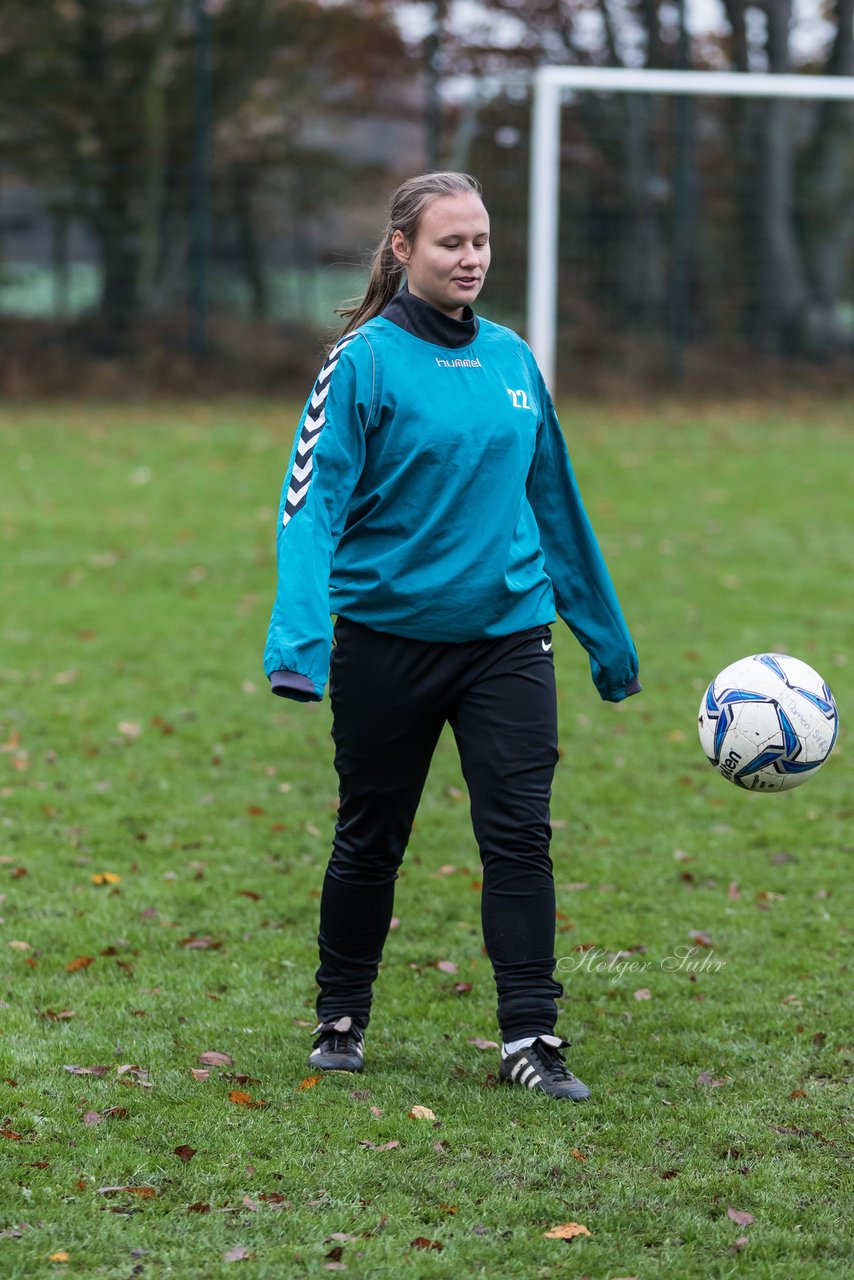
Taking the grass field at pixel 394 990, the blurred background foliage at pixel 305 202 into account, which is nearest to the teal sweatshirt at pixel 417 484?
the grass field at pixel 394 990

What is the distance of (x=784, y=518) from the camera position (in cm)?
1403

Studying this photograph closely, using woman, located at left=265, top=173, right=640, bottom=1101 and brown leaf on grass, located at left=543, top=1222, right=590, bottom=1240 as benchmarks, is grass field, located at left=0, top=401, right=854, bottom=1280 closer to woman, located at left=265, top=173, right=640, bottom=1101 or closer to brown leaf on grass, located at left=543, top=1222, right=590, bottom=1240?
brown leaf on grass, located at left=543, top=1222, right=590, bottom=1240

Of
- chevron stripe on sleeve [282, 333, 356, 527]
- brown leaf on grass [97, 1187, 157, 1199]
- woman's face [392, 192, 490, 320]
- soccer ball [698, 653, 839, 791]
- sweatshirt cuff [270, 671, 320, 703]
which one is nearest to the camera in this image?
brown leaf on grass [97, 1187, 157, 1199]

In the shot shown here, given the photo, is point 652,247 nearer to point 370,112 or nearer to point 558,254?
point 558,254

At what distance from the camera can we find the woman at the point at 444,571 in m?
3.88

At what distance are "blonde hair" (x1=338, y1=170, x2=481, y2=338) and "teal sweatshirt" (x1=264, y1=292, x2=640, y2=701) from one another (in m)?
0.19

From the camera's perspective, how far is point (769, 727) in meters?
4.22

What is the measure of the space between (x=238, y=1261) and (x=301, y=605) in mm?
1388

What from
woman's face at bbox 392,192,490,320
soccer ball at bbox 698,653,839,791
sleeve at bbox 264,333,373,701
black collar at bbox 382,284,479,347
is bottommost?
soccer ball at bbox 698,653,839,791

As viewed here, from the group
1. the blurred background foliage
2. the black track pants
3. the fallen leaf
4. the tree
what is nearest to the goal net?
the blurred background foliage

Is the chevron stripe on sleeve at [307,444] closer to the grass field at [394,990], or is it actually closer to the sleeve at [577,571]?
the sleeve at [577,571]

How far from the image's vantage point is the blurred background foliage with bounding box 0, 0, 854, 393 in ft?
70.5

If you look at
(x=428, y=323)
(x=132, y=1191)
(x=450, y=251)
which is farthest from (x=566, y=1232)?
(x=450, y=251)

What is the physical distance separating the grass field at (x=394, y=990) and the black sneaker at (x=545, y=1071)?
0.05 meters
